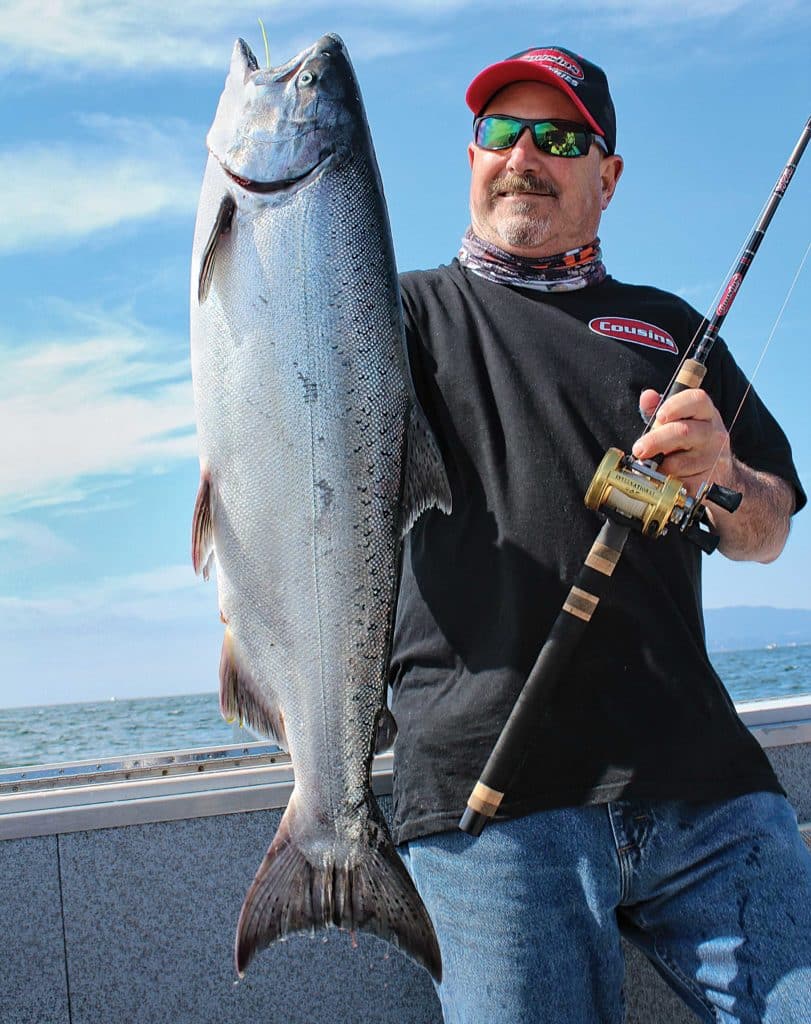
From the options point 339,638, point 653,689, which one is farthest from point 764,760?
point 339,638

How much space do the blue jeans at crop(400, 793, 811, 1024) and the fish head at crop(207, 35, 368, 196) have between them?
166 centimetres

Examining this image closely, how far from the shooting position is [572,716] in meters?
2.43

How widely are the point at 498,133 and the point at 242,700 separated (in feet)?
6.54

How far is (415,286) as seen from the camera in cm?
296

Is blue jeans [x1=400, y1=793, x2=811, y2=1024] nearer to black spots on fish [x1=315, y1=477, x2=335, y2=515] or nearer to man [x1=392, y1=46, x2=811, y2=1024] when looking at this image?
man [x1=392, y1=46, x2=811, y2=1024]

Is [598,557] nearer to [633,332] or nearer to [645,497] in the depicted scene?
[645,497]

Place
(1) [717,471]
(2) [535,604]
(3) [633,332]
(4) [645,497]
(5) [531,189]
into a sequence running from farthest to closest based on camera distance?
(5) [531,189], (3) [633,332], (1) [717,471], (2) [535,604], (4) [645,497]

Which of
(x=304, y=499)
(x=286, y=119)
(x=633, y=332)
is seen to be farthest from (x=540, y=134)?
(x=304, y=499)

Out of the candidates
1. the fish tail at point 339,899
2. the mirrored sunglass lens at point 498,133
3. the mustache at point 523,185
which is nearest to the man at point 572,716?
the fish tail at point 339,899

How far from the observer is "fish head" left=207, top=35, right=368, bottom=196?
90.2 inches

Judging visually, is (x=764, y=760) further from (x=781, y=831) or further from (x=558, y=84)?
(x=558, y=84)

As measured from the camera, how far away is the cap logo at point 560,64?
3057 mm

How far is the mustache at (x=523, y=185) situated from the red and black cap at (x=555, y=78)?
27 cm

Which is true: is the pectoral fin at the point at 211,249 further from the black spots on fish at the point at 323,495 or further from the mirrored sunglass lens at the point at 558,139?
the mirrored sunglass lens at the point at 558,139
